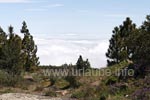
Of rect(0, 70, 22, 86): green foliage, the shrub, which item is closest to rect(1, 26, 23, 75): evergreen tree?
rect(0, 70, 22, 86): green foliage

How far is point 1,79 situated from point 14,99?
1339 centimetres

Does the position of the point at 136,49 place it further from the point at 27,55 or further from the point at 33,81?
the point at 27,55

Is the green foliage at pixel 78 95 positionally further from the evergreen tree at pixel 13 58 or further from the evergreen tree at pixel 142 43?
the evergreen tree at pixel 13 58

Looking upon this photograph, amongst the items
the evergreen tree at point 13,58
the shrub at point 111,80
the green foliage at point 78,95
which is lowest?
the green foliage at point 78,95

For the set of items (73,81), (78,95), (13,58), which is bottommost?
(78,95)

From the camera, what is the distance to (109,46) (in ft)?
160

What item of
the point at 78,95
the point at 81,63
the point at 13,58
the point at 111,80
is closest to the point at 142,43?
the point at 111,80

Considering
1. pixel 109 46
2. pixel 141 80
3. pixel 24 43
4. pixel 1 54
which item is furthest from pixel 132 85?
pixel 24 43

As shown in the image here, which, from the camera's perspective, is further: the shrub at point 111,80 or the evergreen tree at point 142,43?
the shrub at point 111,80

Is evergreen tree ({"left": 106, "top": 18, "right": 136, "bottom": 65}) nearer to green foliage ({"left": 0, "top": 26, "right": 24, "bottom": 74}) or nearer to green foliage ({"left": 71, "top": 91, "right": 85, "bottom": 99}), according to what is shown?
green foliage ({"left": 0, "top": 26, "right": 24, "bottom": 74})

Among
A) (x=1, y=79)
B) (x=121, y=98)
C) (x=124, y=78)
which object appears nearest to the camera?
(x=121, y=98)

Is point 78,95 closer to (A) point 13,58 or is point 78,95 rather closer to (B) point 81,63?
(A) point 13,58

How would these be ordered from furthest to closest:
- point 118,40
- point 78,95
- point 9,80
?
1. point 118,40
2. point 9,80
3. point 78,95

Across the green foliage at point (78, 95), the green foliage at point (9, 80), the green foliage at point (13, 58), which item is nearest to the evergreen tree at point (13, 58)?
the green foliage at point (13, 58)
